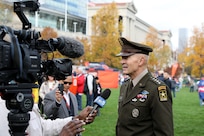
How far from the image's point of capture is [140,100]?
12.9ft

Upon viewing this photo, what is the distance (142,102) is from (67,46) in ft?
5.05

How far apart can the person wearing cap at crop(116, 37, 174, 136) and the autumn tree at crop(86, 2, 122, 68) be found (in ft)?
152

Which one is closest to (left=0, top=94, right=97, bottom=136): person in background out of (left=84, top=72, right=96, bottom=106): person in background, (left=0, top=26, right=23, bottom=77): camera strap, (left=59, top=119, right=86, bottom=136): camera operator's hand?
(left=59, top=119, right=86, bottom=136): camera operator's hand

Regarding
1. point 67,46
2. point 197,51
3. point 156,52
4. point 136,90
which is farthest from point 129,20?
point 67,46

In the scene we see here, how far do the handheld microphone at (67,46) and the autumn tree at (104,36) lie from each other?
4780cm

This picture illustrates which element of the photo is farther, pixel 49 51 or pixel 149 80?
→ pixel 149 80

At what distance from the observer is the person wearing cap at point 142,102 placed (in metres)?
3.73

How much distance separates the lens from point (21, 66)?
7.28ft

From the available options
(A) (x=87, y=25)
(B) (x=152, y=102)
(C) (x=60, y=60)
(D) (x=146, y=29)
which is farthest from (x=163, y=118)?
(D) (x=146, y=29)

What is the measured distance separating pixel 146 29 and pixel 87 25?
4851 cm

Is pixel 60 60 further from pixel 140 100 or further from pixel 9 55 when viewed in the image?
pixel 140 100

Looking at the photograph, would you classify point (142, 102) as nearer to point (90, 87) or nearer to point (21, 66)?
point (21, 66)

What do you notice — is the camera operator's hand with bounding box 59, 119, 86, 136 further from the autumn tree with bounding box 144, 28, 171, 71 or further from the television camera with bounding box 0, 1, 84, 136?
the autumn tree with bounding box 144, 28, 171, 71

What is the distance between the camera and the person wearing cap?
373 cm
